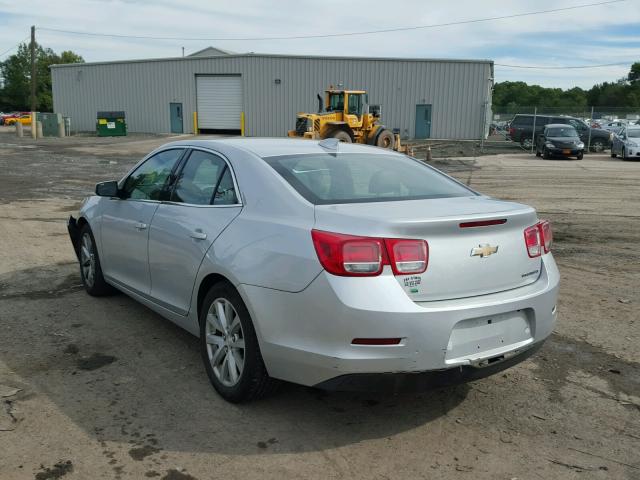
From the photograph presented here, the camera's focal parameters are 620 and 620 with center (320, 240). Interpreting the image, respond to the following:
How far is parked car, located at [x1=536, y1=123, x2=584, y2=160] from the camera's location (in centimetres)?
2677

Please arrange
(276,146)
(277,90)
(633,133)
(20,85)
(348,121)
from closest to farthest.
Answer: (276,146)
(348,121)
(633,133)
(277,90)
(20,85)

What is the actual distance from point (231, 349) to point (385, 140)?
22954mm

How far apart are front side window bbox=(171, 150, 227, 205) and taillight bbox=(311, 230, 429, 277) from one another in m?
1.30

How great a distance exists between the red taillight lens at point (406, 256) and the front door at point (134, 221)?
7.26 ft

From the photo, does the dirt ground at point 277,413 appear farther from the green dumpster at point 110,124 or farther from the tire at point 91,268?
the green dumpster at point 110,124

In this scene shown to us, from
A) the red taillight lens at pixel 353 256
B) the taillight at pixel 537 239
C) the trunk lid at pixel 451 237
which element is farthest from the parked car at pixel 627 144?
the red taillight lens at pixel 353 256

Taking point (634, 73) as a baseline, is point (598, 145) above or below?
below

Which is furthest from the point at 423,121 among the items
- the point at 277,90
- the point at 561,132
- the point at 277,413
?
the point at 277,413

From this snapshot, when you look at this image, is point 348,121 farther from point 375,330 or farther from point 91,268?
point 375,330

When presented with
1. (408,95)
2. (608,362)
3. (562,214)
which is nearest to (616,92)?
(408,95)

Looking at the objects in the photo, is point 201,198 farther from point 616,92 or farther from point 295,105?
point 616,92

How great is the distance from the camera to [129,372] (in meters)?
4.21

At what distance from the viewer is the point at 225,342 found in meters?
3.74

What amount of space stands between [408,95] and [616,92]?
72.8 metres
